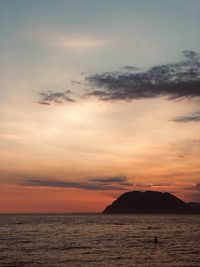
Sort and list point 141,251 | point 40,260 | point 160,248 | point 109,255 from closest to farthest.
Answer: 1. point 40,260
2. point 109,255
3. point 141,251
4. point 160,248

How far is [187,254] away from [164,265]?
38.4 ft

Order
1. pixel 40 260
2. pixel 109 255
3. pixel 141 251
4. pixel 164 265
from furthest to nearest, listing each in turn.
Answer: pixel 141 251 → pixel 109 255 → pixel 40 260 → pixel 164 265

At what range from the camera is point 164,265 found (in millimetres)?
50938

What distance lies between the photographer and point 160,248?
2758 inches

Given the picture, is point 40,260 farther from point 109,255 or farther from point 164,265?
point 164,265

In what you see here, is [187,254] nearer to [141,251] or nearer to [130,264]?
[141,251]

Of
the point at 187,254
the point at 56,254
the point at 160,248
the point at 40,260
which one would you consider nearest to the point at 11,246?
the point at 56,254

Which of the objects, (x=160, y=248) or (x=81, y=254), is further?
(x=160, y=248)

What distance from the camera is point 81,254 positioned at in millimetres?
→ 61125

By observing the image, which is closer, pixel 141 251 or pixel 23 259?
pixel 23 259

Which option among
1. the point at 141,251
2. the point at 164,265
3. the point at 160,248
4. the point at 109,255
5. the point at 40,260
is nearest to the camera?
the point at 164,265

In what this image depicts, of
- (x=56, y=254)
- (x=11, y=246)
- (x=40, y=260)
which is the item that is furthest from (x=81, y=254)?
(x=11, y=246)

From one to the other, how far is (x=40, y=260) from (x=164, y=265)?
1572 centimetres

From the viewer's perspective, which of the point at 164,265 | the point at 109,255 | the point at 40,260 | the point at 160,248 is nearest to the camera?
the point at 164,265
